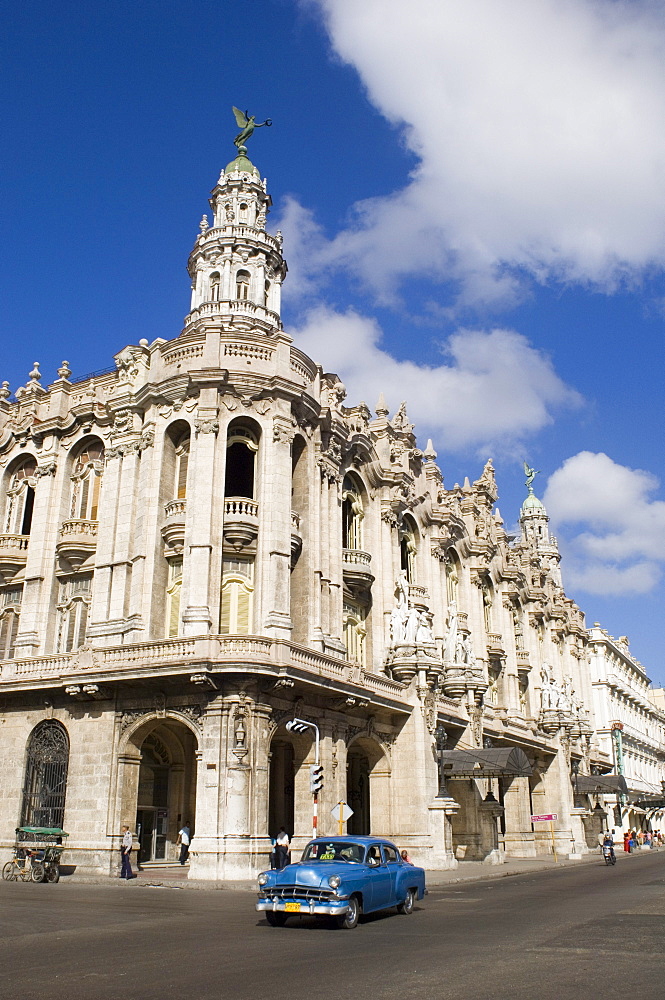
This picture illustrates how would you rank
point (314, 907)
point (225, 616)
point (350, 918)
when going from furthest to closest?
point (225, 616) → point (350, 918) → point (314, 907)

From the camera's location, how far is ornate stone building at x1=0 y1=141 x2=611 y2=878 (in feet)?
96.8

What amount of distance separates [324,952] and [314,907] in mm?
2652

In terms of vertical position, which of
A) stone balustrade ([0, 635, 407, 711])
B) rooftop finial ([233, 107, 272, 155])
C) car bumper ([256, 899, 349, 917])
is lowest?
car bumper ([256, 899, 349, 917])

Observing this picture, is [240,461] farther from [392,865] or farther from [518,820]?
[518,820]

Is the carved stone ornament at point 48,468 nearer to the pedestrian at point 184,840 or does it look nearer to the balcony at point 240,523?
the balcony at point 240,523

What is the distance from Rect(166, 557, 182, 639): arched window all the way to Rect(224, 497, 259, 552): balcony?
240cm

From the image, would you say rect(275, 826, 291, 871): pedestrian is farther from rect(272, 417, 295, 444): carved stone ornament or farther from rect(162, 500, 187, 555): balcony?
rect(272, 417, 295, 444): carved stone ornament

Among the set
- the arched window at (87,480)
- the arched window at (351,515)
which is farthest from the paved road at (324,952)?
the arched window at (351,515)

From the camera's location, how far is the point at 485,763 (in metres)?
38.7

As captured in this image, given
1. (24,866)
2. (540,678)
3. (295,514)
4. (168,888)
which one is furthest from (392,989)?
(540,678)

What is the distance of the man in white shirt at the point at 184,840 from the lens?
3114cm

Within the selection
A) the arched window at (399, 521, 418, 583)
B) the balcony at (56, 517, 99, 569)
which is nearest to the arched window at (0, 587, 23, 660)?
the balcony at (56, 517, 99, 569)

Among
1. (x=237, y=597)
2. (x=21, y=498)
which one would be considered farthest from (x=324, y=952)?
(x=21, y=498)

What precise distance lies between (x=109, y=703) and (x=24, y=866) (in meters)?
5.79
